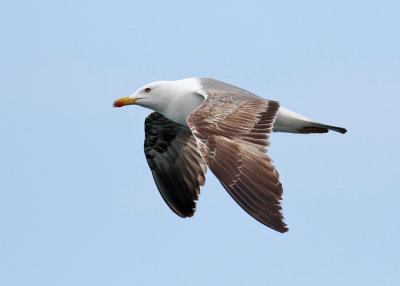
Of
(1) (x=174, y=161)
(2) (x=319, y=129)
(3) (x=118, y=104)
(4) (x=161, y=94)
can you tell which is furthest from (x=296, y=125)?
(3) (x=118, y=104)

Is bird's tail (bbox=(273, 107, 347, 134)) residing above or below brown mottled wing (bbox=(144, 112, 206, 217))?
above

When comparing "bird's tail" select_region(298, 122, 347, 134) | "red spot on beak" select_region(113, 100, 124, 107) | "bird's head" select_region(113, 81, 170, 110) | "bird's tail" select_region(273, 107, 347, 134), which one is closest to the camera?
"bird's tail" select_region(273, 107, 347, 134)

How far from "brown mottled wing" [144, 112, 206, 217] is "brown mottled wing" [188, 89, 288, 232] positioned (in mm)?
2899

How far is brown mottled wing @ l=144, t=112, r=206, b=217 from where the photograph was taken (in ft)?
58.0

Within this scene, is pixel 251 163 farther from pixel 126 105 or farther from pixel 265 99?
pixel 126 105

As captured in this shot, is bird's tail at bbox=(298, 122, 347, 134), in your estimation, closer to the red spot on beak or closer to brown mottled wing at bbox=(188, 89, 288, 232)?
brown mottled wing at bbox=(188, 89, 288, 232)

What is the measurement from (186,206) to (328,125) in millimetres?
3434

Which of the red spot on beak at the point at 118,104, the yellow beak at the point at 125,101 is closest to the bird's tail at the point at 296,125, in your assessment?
the yellow beak at the point at 125,101

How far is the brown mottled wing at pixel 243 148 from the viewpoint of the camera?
40.6 ft

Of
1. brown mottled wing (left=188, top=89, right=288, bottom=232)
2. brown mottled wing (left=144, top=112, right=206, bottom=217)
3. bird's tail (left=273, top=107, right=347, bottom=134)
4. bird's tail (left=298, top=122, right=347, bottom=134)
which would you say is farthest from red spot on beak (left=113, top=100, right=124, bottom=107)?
bird's tail (left=298, top=122, right=347, bottom=134)

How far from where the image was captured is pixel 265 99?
603 inches

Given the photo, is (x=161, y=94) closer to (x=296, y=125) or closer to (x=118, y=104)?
(x=118, y=104)

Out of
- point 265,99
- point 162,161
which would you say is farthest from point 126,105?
point 265,99

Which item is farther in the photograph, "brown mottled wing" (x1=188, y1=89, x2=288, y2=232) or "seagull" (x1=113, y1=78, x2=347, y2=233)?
"seagull" (x1=113, y1=78, x2=347, y2=233)
